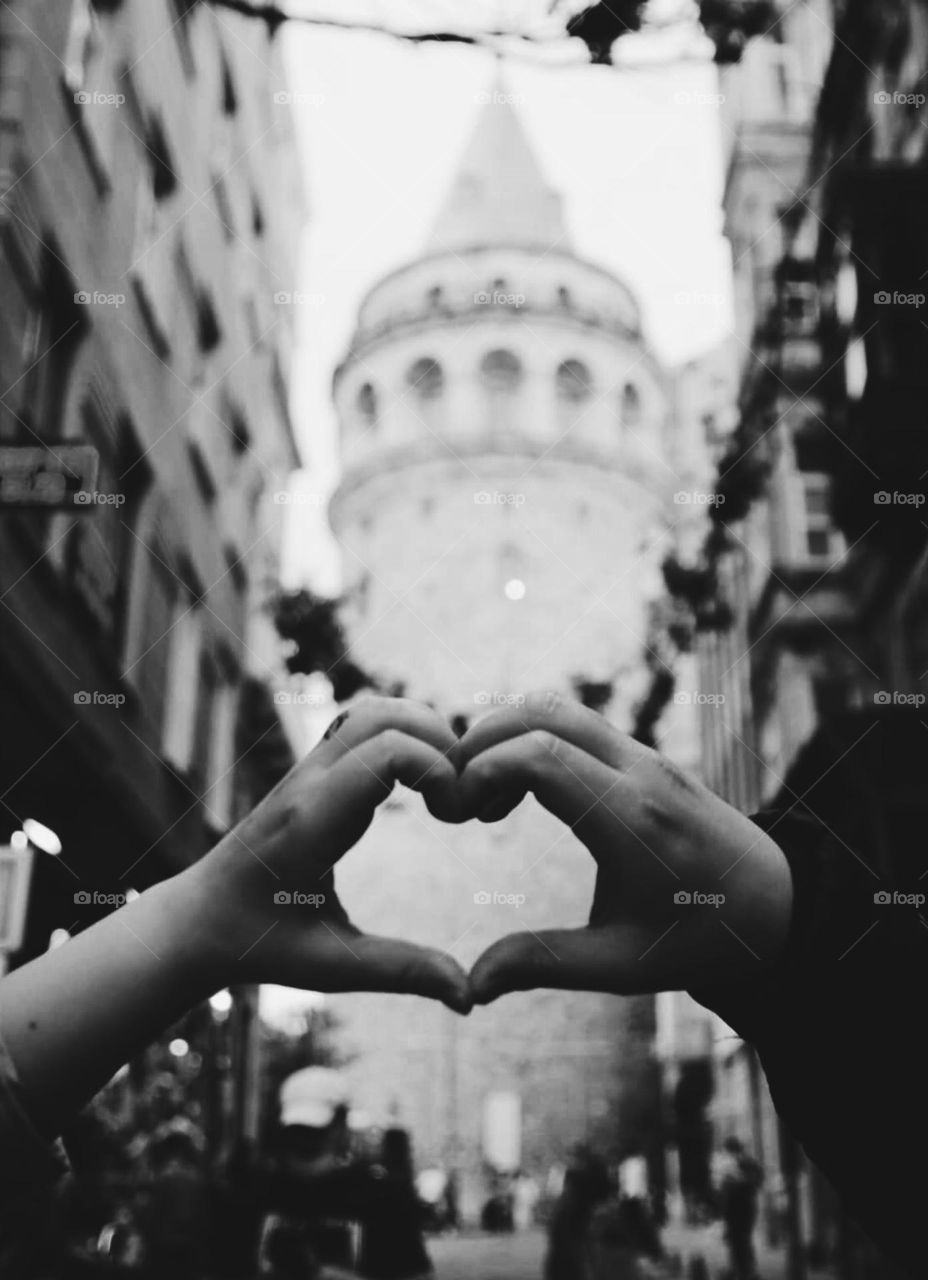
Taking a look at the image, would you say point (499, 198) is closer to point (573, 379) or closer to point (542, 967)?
point (573, 379)

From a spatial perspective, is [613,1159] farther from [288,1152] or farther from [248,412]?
[288,1152]

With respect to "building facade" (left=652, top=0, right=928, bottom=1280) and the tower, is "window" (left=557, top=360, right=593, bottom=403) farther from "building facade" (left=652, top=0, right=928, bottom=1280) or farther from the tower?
"building facade" (left=652, top=0, right=928, bottom=1280)

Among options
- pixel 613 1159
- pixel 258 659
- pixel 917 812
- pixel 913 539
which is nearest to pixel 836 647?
pixel 913 539

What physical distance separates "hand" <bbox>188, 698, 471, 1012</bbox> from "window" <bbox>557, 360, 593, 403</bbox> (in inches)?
1185

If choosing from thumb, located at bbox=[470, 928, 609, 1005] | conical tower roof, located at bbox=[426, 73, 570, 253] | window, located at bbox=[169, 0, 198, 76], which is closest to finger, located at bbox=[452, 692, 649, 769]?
thumb, located at bbox=[470, 928, 609, 1005]

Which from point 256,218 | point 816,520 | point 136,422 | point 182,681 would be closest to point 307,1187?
point 136,422

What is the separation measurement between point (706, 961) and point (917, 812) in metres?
0.38

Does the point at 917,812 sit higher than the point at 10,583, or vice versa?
the point at 10,583

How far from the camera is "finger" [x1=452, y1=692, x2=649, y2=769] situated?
1.39 meters

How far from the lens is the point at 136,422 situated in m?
11.5

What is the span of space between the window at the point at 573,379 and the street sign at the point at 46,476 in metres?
26.3

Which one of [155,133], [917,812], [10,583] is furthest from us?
[155,133]

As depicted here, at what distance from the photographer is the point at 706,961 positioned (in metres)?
1.42

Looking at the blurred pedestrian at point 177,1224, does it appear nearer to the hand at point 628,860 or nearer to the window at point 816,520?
the hand at point 628,860
